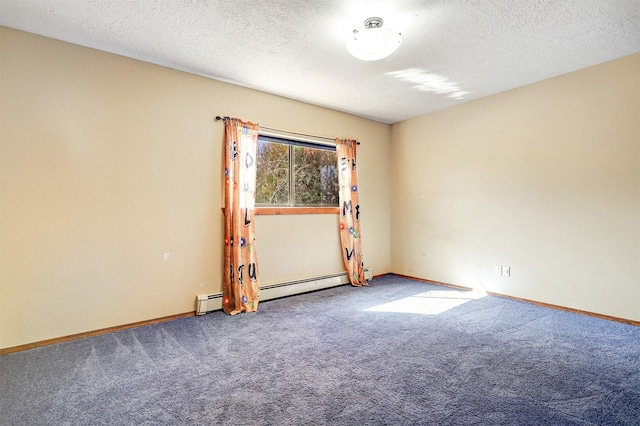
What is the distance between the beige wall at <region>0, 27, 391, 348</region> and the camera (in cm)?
227

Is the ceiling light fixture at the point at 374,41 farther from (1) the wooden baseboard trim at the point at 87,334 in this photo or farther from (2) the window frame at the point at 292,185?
(1) the wooden baseboard trim at the point at 87,334

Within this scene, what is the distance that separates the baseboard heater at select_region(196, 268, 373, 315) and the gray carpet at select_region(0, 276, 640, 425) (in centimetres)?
18

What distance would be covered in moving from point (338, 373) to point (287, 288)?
1.81 m

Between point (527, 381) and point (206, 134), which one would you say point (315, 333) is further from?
point (206, 134)

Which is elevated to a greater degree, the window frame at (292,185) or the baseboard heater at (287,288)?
the window frame at (292,185)

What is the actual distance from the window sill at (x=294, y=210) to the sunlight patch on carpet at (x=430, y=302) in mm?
1434

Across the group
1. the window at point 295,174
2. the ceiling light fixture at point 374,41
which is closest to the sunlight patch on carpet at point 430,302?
the window at point 295,174

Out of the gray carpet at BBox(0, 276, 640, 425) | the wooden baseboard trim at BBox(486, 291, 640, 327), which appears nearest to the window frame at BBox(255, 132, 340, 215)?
the gray carpet at BBox(0, 276, 640, 425)

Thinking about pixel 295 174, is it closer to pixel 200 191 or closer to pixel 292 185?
pixel 292 185

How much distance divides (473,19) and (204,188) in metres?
2.75

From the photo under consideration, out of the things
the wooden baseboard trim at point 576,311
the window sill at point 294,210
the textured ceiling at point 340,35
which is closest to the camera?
the textured ceiling at point 340,35

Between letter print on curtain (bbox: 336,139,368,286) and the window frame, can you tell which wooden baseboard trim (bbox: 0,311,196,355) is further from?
letter print on curtain (bbox: 336,139,368,286)

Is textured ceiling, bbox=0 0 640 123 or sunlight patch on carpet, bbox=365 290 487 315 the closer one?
textured ceiling, bbox=0 0 640 123

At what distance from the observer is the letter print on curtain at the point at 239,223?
3156 mm
